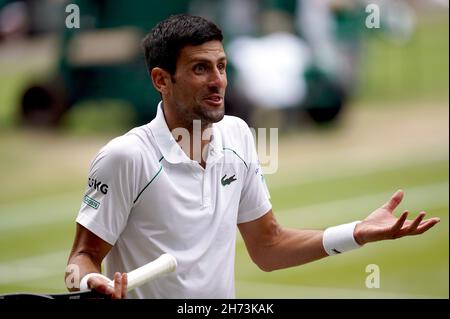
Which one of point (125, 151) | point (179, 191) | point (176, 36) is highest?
point (176, 36)

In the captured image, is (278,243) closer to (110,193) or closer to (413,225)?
(413,225)

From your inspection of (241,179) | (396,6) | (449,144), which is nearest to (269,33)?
(449,144)

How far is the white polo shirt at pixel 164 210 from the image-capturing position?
20.0 feet

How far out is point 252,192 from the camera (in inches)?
261

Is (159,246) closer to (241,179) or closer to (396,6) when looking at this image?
(241,179)

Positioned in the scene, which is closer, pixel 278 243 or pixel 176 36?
pixel 176 36

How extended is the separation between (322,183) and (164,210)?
39.7ft

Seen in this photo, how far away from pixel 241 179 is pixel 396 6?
21.0m

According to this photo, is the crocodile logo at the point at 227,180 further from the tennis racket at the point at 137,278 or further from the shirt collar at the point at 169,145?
the tennis racket at the point at 137,278

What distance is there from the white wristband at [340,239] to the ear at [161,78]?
1106mm

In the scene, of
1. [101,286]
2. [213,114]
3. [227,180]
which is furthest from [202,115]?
[101,286]

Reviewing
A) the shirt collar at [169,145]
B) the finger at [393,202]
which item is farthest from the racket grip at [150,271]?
the finger at [393,202]

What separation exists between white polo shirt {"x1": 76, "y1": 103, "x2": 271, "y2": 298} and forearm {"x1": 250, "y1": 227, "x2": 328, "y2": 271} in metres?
0.39

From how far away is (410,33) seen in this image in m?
34.5
